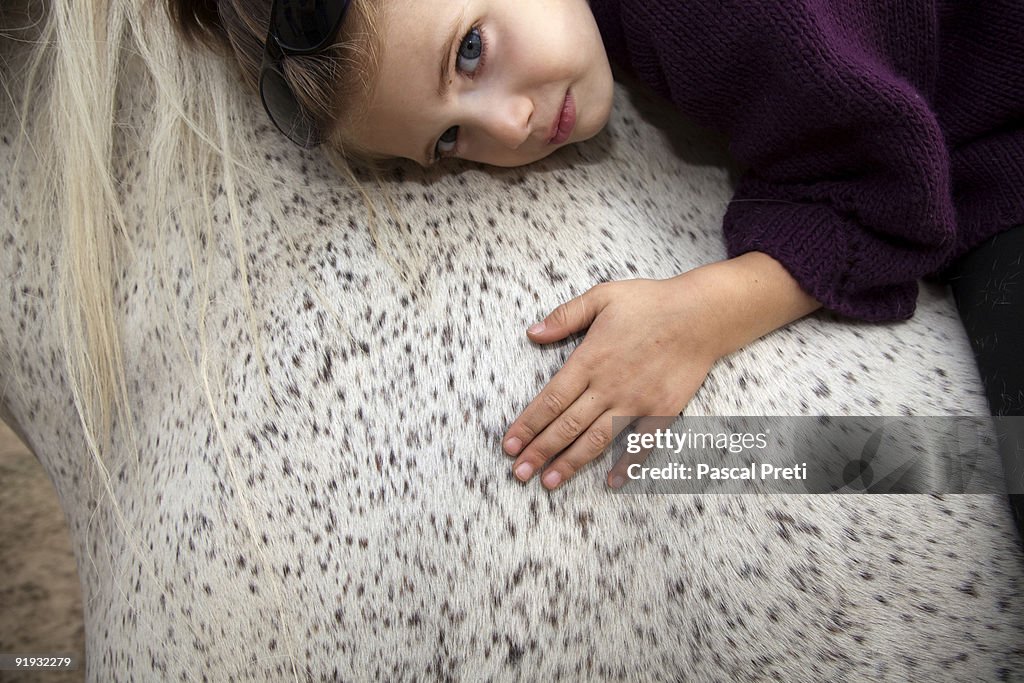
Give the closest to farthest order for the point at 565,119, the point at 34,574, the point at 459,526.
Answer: the point at 459,526 < the point at 565,119 < the point at 34,574

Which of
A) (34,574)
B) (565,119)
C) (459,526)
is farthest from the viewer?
(34,574)

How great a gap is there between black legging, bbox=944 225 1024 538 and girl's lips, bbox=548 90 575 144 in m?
0.49

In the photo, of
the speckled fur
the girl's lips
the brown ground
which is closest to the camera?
the speckled fur

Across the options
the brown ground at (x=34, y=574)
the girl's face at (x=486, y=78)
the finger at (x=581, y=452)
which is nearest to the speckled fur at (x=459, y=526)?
the finger at (x=581, y=452)

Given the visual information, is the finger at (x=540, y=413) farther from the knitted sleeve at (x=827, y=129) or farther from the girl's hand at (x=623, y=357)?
the knitted sleeve at (x=827, y=129)

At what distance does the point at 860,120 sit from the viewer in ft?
2.66

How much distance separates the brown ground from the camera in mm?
1387

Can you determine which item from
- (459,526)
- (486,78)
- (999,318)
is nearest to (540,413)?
(459,526)

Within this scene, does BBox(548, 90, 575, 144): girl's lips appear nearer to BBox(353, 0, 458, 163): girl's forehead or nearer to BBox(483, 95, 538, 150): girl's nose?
BBox(483, 95, 538, 150): girl's nose

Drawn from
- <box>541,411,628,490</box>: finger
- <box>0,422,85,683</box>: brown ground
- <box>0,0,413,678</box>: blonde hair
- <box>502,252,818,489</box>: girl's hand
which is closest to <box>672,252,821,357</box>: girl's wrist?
<box>502,252,818,489</box>: girl's hand

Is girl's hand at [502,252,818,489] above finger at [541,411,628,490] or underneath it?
above

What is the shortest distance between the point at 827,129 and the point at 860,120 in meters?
0.04

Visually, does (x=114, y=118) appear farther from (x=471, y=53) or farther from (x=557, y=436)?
(x=557, y=436)

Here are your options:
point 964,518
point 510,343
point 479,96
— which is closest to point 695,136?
point 479,96
